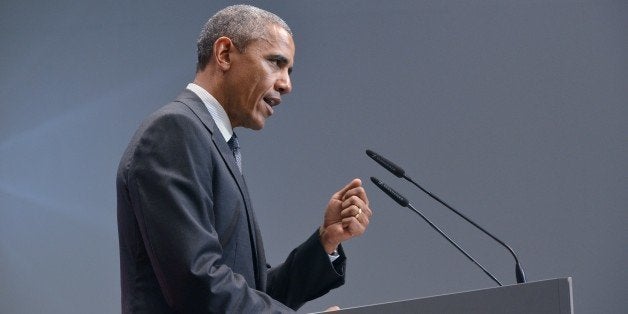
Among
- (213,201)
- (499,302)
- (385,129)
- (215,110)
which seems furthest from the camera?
(385,129)

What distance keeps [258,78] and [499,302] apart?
2.64 feet

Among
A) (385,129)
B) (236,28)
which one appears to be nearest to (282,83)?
(236,28)

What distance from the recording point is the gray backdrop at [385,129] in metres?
3.58

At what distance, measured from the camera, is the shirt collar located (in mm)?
1935

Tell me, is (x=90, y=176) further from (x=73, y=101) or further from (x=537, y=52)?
(x=537, y=52)

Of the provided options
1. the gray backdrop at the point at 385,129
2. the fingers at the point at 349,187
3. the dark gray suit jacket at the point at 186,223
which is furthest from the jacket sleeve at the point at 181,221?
the gray backdrop at the point at 385,129

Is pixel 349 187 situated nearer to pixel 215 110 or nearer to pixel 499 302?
pixel 215 110

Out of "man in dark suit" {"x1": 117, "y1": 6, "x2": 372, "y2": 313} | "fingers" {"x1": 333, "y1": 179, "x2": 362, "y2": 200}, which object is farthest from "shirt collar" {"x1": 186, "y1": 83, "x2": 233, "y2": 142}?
"fingers" {"x1": 333, "y1": 179, "x2": 362, "y2": 200}

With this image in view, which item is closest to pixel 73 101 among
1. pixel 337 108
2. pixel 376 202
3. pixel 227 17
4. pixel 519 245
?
pixel 337 108

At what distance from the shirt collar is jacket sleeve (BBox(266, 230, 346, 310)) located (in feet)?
1.29

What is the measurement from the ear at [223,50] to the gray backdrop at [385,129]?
1.69 m

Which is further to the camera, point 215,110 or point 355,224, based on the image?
point 355,224

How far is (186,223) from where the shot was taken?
62.7 inches

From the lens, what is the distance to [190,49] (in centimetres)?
369
